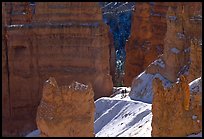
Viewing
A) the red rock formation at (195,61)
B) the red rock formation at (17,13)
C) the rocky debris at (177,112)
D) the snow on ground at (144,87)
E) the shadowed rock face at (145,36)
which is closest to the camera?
the rocky debris at (177,112)

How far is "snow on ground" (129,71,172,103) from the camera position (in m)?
23.1

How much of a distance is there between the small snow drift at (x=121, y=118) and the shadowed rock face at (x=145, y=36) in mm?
12405

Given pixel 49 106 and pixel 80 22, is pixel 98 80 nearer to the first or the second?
pixel 80 22

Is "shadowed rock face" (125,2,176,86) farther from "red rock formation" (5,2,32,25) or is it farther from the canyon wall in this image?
the canyon wall

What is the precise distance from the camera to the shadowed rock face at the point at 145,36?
1390 inches

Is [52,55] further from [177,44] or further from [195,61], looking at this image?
[195,61]

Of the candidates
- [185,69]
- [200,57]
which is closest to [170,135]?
[200,57]

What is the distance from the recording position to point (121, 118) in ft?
70.3

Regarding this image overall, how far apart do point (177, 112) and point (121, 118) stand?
7446 mm

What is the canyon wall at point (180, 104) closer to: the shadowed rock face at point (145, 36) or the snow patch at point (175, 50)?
the snow patch at point (175, 50)

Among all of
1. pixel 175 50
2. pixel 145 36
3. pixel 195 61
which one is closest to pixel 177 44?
pixel 175 50

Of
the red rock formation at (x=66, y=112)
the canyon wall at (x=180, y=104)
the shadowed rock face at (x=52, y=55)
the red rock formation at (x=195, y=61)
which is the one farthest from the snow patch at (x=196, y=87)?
the shadowed rock face at (x=52, y=55)

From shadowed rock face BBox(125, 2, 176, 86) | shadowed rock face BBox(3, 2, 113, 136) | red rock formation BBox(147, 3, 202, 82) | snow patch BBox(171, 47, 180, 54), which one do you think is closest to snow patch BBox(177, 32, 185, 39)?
red rock formation BBox(147, 3, 202, 82)

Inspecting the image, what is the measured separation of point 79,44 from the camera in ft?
84.3
